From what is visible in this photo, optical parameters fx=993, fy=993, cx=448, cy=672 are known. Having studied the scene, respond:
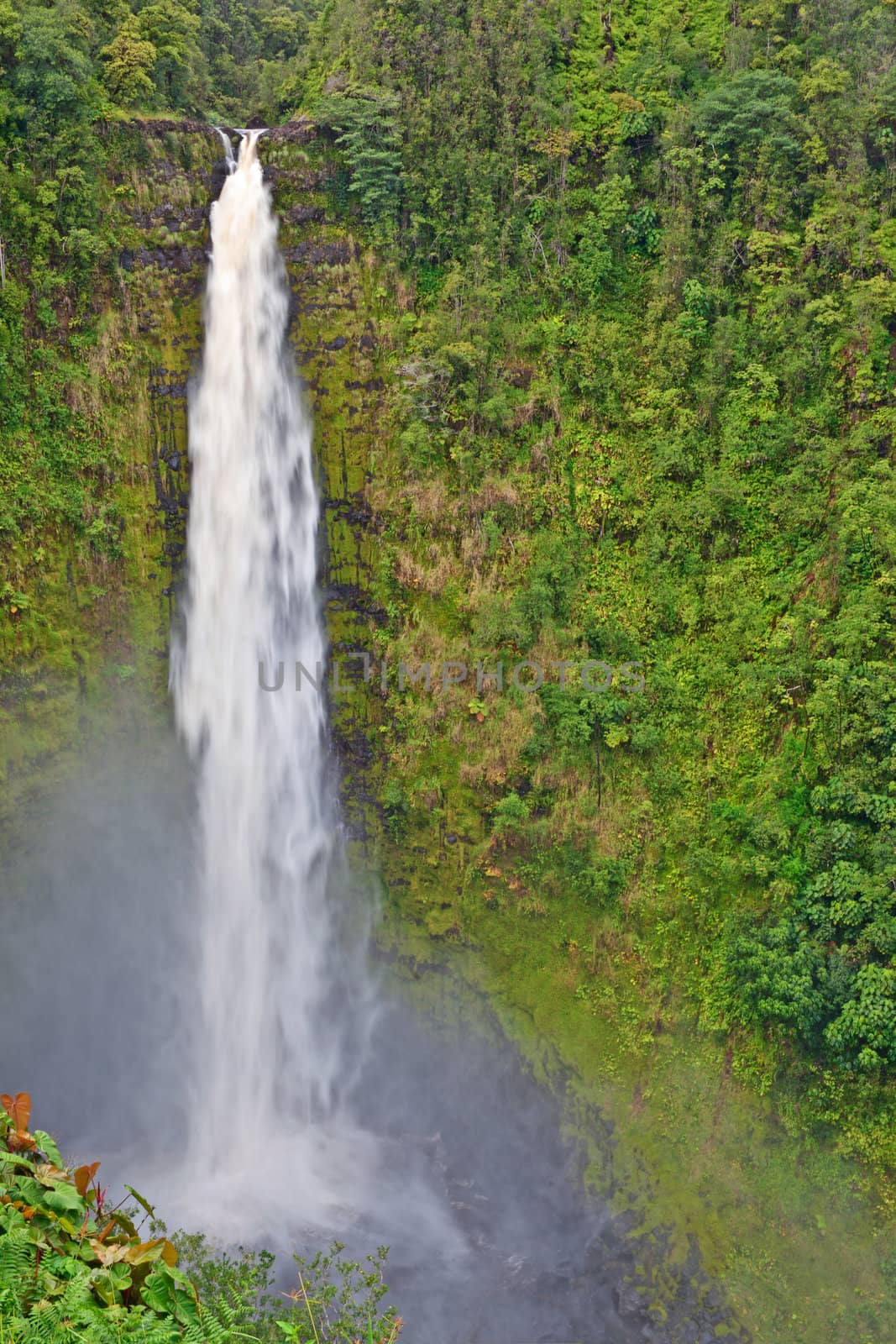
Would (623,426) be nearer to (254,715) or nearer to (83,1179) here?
(254,715)

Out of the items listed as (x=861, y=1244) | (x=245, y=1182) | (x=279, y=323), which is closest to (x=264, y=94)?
(x=279, y=323)

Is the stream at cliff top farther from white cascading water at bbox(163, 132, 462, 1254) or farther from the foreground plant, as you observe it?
the foreground plant

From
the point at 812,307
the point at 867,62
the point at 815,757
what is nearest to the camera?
the point at 815,757

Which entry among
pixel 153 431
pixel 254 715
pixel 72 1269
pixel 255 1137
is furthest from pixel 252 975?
pixel 72 1269

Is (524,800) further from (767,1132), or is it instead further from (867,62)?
(867,62)

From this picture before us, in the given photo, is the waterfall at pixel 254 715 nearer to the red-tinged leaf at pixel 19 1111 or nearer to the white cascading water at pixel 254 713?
the white cascading water at pixel 254 713

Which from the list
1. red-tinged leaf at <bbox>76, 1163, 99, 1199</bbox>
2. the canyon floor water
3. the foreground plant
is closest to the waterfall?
the canyon floor water
